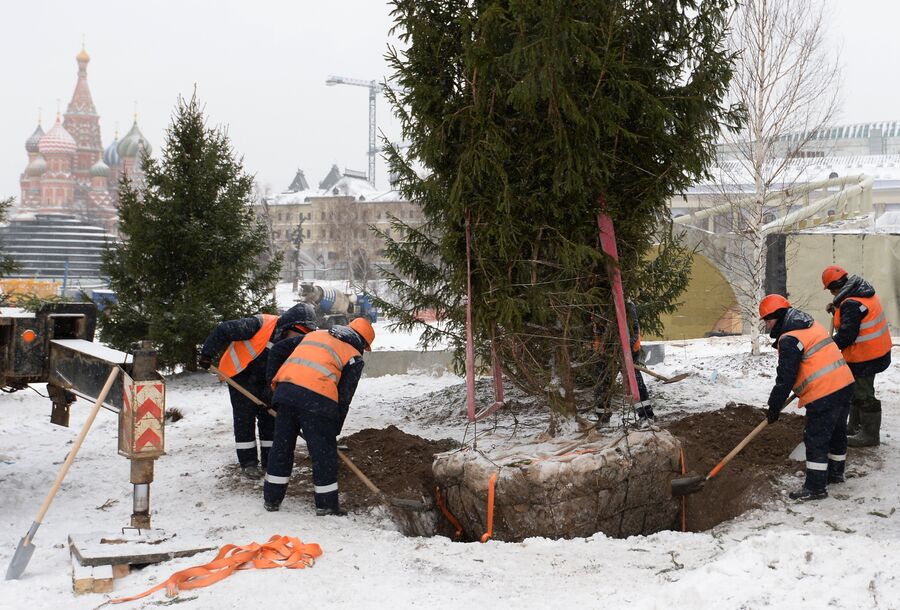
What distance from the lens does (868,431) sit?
25.2ft

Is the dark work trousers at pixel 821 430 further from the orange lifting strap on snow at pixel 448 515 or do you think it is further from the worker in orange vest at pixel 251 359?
the worker in orange vest at pixel 251 359

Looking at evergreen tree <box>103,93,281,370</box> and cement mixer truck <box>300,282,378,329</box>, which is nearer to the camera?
evergreen tree <box>103,93,281,370</box>

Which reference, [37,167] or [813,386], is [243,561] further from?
[37,167]

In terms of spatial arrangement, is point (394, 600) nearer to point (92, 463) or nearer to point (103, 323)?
point (92, 463)

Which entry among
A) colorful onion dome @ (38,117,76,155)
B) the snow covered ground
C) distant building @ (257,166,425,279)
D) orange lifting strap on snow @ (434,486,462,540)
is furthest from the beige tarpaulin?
colorful onion dome @ (38,117,76,155)

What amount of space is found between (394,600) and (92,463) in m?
4.83

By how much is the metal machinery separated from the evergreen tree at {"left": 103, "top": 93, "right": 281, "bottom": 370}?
5834 millimetres

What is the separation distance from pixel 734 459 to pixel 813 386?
4.04 feet

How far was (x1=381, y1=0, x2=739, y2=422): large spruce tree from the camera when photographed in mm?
6629

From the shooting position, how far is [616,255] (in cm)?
705

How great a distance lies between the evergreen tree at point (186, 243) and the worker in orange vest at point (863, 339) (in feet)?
27.5

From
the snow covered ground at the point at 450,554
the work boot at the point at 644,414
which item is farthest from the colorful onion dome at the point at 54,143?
the work boot at the point at 644,414

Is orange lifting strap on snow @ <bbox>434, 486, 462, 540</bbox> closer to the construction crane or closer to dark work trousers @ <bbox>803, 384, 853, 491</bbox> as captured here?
dark work trousers @ <bbox>803, 384, 853, 491</bbox>

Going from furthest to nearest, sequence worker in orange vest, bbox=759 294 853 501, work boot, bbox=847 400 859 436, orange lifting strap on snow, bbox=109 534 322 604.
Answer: work boot, bbox=847 400 859 436
worker in orange vest, bbox=759 294 853 501
orange lifting strap on snow, bbox=109 534 322 604
